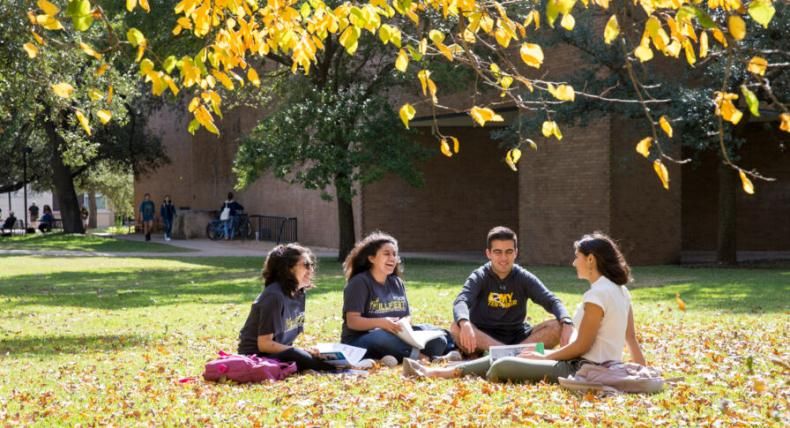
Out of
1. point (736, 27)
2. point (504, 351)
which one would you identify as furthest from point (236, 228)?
point (736, 27)

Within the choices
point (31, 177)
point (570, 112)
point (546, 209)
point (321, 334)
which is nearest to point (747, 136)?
point (546, 209)

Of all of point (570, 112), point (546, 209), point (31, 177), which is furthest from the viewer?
point (31, 177)

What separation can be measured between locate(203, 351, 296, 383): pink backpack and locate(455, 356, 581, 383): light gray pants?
1.56 m

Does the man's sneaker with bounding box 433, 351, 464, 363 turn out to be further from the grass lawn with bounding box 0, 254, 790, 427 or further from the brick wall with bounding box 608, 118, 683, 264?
the brick wall with bounding box 608, 118, 683, 264

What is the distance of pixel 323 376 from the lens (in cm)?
800

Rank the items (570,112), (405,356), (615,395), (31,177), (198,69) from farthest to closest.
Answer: (31,177) < (570,112) < (405,356) < (615,395) < (198,69)

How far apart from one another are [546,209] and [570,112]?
4.05 meters

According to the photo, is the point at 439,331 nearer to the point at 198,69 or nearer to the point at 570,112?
the point at 198,69

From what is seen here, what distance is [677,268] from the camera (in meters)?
21.6

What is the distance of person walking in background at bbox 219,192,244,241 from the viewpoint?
119 ft

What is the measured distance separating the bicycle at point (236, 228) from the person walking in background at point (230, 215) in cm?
5

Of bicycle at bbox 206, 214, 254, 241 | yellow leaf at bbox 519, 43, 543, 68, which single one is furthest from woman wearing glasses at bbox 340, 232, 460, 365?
bicycle at bbox 206, 214, 254, 241

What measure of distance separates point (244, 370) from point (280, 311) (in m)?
0.58

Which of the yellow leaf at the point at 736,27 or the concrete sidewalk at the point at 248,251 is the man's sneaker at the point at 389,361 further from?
the concrete sidewalk at the point at 248,251
